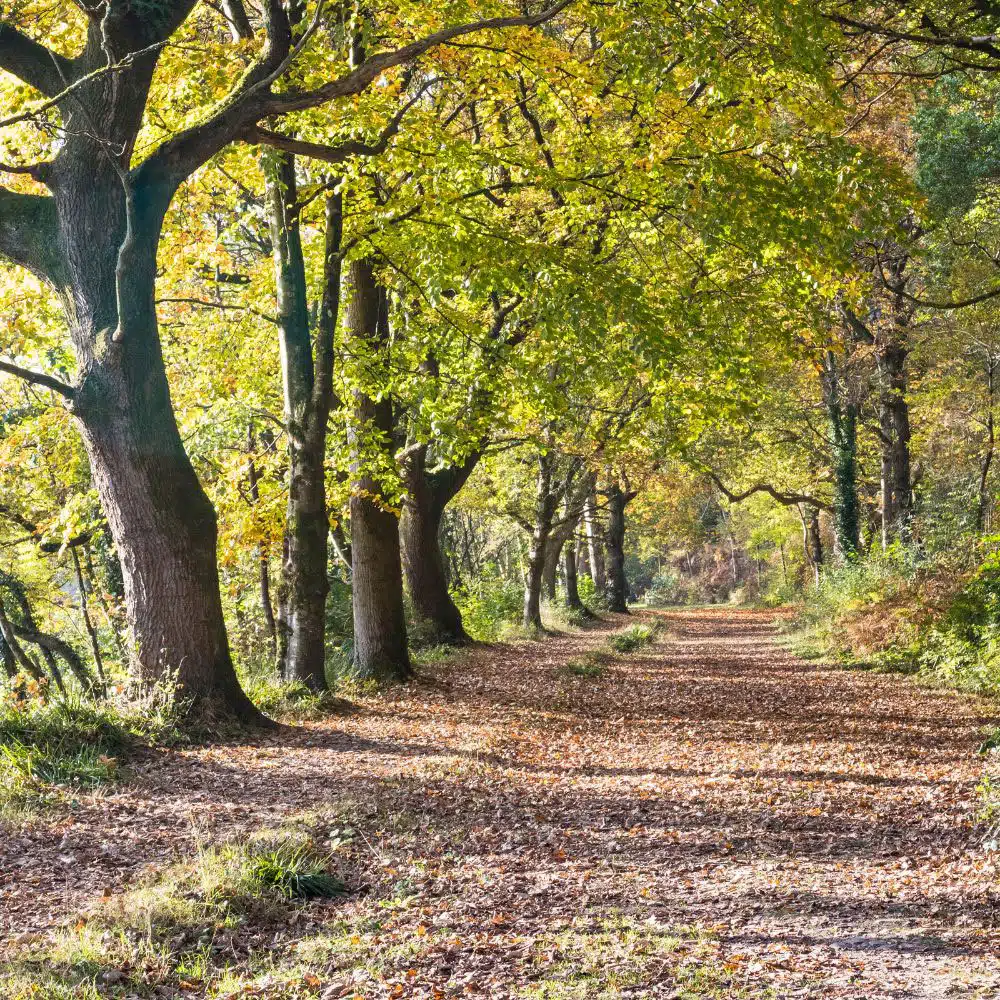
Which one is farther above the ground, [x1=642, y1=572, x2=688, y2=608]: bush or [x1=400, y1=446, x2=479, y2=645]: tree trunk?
[x1=400, y1=446, x2=479, y2=645]: tree trunk

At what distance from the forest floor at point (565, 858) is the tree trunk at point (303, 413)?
1371 millimetres

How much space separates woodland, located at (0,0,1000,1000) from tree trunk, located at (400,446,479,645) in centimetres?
16

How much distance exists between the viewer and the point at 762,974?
14.5ft

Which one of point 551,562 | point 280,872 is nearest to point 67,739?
point 280,872

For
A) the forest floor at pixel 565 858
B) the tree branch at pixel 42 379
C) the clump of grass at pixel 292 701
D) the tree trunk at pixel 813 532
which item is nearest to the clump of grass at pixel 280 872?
the forest floor at pixel 565 858

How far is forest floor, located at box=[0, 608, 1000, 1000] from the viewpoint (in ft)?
14.5

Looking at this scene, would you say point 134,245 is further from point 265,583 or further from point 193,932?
point 265,583

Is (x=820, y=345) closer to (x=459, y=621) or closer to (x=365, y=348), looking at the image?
(x=365, y=348)

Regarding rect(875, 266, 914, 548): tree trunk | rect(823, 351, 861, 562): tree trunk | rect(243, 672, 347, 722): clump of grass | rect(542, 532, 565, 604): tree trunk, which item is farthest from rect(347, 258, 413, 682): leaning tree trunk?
rect(542, 532, 565, 604): tree trunk

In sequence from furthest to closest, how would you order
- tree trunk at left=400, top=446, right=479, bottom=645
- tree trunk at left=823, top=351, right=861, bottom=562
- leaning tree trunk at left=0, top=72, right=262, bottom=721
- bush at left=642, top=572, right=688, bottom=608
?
bush at left=642, top=572, right=688, bottom=608, tree trunk at left=823, top=351, right=861, bottom=562, tree trunk at left=400, top=446, right=479, bottom=645, leaning tree trunk at left=0, top=72, right=262, bottom=721

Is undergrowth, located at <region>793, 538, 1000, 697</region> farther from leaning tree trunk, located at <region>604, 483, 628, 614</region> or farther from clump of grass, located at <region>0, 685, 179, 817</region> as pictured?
leaning tree trunk, located at <region>604, 483, 628, 614</region>

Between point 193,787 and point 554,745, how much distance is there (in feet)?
14.7

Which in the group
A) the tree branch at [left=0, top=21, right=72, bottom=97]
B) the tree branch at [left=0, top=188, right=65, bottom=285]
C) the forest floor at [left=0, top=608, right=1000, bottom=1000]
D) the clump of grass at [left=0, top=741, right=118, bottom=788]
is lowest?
the forest floor at [left=0, top=608, right=1000, bottom=1000]

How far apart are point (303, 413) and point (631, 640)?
1372 cm
